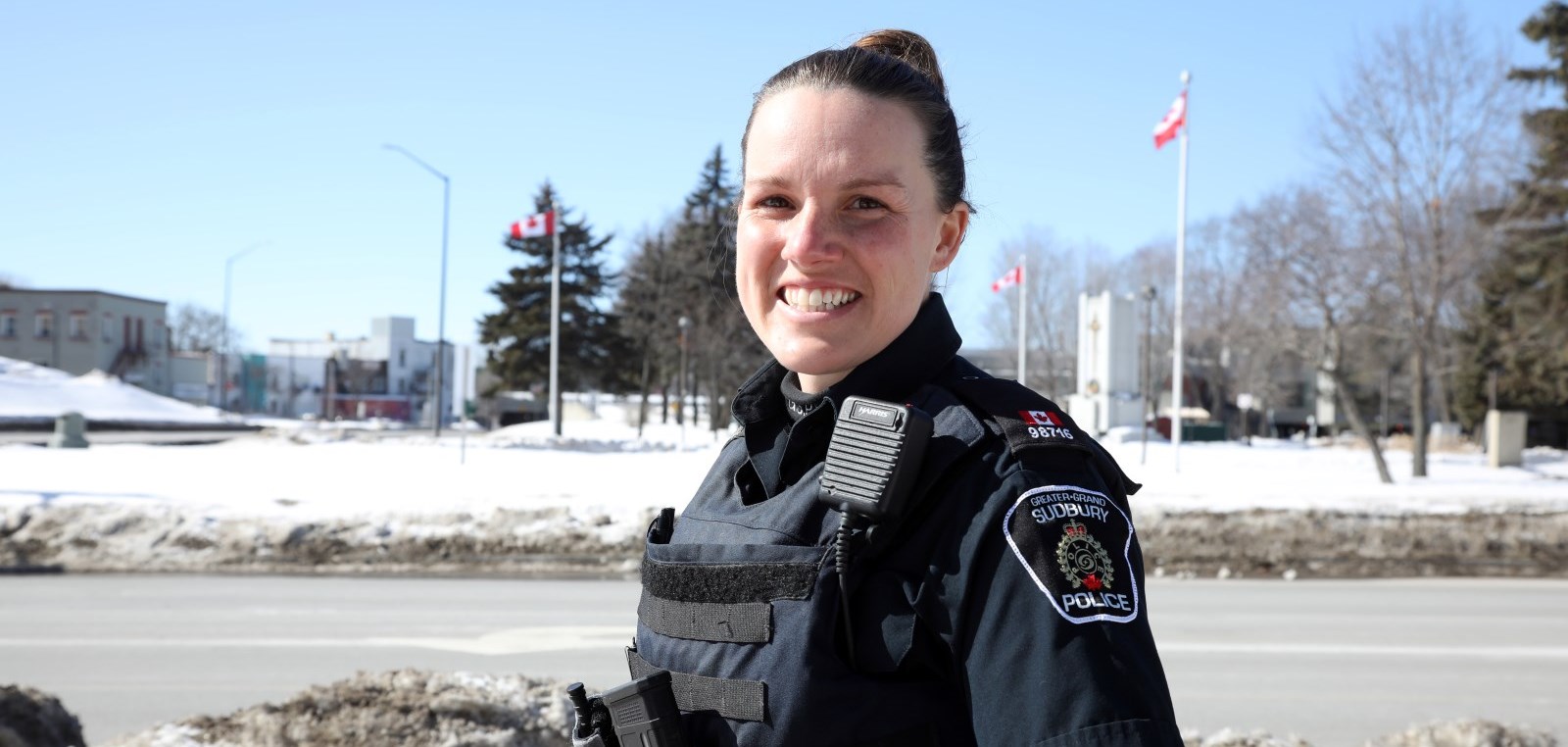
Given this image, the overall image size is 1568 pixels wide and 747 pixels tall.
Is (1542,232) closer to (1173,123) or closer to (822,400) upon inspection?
(1173,123)

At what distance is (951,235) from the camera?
1821mm

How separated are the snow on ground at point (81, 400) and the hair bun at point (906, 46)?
1924 inches

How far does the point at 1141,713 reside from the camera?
4.22ft

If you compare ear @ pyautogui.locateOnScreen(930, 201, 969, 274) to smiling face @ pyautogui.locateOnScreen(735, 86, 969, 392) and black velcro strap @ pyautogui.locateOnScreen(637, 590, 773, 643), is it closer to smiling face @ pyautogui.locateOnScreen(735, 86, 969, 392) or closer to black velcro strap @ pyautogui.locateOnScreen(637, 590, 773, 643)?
smiling face @ pyautogui.locateOnScreen(735, 86, 969, 392)

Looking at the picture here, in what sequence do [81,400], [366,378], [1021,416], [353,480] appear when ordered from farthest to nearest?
1. [366,378]
2. [81,400]
3. [353,480]
4. [1021,416]

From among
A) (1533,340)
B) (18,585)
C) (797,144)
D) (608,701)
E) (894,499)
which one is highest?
(1533,340)

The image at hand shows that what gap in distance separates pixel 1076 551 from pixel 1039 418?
0.68 ft

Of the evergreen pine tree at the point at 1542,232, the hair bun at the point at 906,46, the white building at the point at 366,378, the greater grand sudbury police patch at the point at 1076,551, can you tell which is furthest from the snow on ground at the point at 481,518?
the white building at the point at 366,378

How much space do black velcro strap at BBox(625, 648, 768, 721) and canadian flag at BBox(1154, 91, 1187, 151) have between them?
28.6 meters

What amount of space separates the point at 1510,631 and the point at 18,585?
1286 cm

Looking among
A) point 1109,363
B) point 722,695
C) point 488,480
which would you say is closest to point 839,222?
point 722,695

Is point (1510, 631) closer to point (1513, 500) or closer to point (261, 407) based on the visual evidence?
point (1513, 500)

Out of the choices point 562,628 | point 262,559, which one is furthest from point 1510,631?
point 262,559

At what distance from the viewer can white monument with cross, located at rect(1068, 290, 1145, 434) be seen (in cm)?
4641
